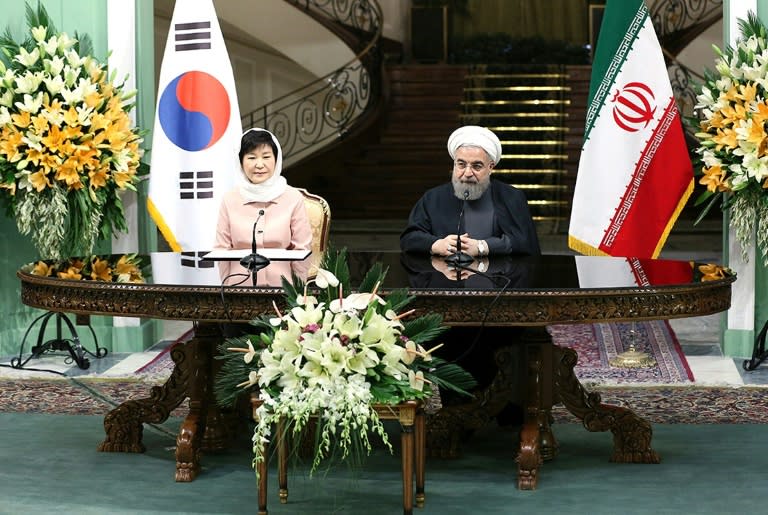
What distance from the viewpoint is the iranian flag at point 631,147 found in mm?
8156

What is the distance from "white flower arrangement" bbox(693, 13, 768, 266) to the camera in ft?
24.5

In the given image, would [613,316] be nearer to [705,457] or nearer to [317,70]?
[705,457]

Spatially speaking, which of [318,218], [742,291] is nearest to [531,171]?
[742,291]

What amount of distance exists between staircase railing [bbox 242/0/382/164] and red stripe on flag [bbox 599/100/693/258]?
8.83 m

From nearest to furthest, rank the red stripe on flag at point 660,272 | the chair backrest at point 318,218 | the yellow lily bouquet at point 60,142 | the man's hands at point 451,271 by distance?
1. the red stripe on flag at point 660,272
2. the man's hands at point 451,271
3. the chair backrest at point 318,218
4. the yellow lily bouquet at point 60,142

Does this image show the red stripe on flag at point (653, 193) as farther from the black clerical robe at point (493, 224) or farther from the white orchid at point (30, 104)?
the white orchid at point (30, 104)

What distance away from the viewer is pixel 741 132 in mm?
7461

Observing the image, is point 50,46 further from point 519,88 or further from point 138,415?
point 519,88

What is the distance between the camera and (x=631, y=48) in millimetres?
8227

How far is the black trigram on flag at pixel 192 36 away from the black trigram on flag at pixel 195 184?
0.76m

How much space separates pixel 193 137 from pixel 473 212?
2.53m

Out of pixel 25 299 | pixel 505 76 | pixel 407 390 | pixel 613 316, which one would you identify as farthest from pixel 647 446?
pixel 505 76

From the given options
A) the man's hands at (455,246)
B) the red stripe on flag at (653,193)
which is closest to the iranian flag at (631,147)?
the red stripe on flag at (653,193)

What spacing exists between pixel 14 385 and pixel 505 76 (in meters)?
10.6
